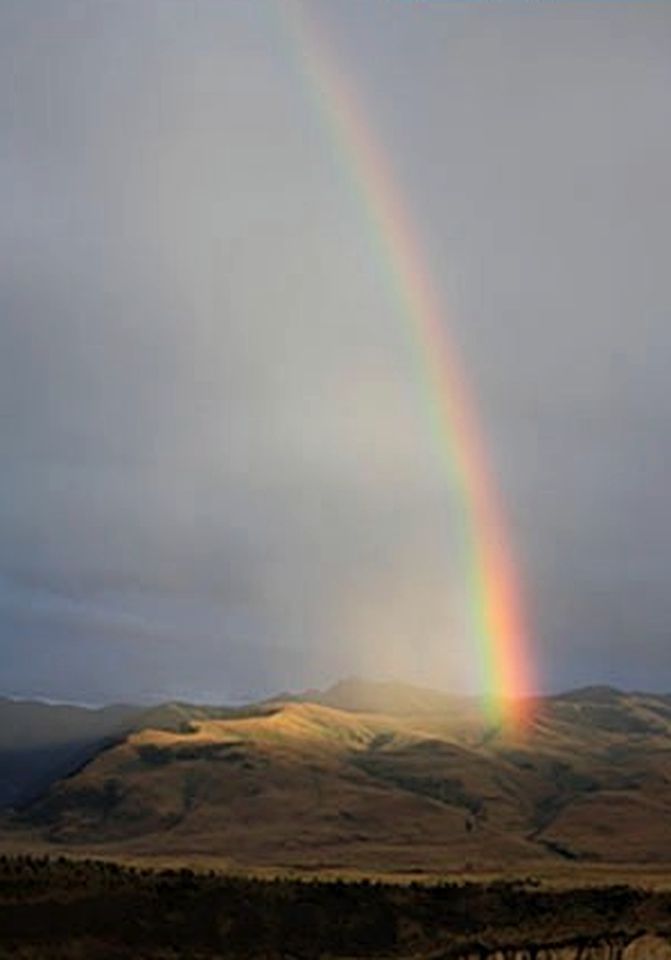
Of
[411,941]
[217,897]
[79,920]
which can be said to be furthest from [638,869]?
[79,920]

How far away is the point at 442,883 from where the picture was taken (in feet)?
471

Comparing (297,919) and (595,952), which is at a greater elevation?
(297,919)

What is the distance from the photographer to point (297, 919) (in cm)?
11675

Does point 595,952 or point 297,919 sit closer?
point 595,952

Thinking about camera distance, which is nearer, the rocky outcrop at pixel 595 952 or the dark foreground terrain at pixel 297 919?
the dark foreground terrain at pixel 297 919

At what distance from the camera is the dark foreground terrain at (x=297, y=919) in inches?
4077

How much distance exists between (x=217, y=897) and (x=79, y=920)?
15.8 metres

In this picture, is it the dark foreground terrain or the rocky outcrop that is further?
the rocky outcrop

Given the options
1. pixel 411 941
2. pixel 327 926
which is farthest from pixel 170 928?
pixel 411 941

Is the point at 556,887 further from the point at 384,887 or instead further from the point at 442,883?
the point at 384,887

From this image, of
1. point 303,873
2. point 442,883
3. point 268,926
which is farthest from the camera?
point 303,873

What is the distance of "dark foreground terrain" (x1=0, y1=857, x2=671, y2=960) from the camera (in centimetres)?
10356

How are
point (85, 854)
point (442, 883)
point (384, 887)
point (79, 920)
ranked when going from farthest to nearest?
point (85, 854), point (442, 883), point (384, 887), point (79, 920)

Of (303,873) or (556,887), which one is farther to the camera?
(303,873)
